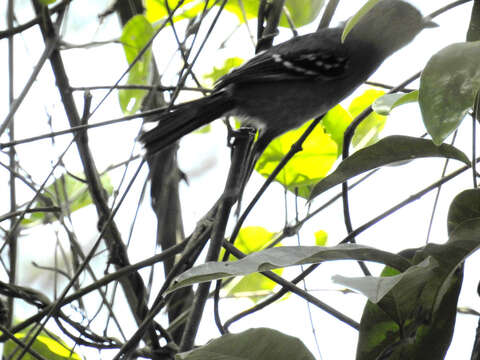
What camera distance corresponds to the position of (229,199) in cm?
169

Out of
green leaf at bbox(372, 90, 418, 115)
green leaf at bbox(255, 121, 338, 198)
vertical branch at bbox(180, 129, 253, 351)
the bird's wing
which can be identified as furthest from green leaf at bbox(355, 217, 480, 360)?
the bird's wing

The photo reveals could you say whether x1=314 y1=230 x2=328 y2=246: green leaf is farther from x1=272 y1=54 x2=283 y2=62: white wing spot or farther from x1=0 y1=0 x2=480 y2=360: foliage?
x1=272 y1=54 x2=283 y2=62: white wing spot

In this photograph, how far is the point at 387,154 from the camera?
4.08ft

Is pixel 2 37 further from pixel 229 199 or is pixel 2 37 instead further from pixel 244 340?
pixel 244 340

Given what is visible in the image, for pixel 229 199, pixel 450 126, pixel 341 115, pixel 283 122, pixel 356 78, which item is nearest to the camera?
pixel 450 126

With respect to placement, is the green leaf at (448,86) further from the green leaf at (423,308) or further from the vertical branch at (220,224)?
the vertical branch at (220,224)

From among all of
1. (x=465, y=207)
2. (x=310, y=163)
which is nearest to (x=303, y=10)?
(x=310, y=163)

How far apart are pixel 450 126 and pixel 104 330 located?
52.9 inches

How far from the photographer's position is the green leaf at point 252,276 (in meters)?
2.28

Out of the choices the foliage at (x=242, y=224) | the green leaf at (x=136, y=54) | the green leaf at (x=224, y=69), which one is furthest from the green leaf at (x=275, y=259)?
the green leaf at (x=224, y=69)

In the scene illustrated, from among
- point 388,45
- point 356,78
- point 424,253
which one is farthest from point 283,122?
point 424,253

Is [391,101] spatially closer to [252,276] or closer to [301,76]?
[252,276]

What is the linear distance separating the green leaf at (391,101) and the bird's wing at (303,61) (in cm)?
162

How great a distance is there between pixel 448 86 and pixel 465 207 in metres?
0.25
